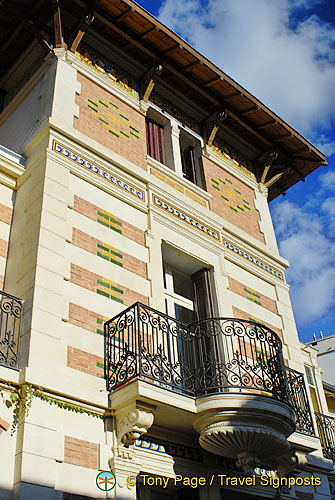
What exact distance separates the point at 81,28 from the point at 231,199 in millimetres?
4796

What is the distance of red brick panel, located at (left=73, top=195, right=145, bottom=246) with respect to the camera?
30.8ft

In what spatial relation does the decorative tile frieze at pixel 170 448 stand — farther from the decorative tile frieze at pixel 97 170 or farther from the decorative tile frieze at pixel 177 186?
the decorative tile frieze at pixel 177 186

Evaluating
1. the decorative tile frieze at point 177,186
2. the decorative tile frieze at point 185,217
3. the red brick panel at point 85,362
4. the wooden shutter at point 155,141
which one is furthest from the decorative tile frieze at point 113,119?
the red brick panel at point 85,362

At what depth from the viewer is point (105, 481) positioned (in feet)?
23.6

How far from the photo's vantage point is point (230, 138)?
1430 centimetres

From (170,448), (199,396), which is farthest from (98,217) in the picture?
(170,448)

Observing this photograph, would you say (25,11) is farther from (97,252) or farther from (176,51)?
(97,252)

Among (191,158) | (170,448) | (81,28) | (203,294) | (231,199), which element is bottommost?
(170,448)

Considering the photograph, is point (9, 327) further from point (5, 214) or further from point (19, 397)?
point (5, 214)

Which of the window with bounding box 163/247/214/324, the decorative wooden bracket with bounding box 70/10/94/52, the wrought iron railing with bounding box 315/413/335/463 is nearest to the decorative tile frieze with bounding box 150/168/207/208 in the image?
the window with bounding box 163/247/214/324

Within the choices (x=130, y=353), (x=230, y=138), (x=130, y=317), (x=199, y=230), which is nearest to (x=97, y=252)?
(x=130, y=317)

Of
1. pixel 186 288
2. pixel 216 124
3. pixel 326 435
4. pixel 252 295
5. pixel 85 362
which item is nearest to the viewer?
pixel 85 362

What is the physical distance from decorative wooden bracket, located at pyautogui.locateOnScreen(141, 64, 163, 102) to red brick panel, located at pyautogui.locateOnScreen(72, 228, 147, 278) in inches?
171

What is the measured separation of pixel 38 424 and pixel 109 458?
1156mm
